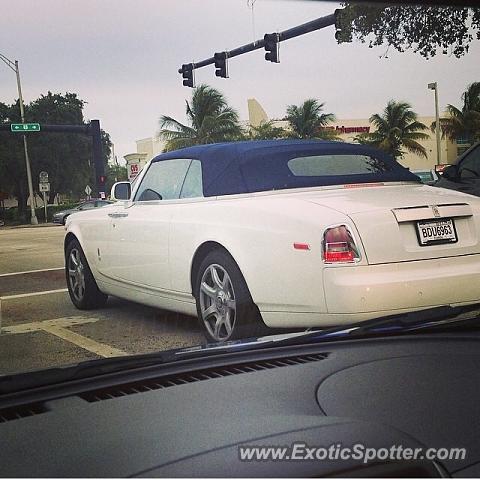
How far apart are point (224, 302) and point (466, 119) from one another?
134 cm

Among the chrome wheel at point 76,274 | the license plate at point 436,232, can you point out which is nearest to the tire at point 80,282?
the chrome wheel at point 76,274

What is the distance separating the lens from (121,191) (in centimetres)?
211

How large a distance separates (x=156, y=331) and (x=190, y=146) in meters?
0.82

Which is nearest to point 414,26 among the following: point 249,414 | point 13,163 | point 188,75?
point 188,75

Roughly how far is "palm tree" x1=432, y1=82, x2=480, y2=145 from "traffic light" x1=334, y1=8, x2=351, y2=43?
0.51 metres

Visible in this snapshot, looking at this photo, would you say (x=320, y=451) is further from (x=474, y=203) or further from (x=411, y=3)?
(x=411, y=3)

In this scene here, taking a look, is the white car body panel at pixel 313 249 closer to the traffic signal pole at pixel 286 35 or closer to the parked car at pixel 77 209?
the parked car at pixel 77 209

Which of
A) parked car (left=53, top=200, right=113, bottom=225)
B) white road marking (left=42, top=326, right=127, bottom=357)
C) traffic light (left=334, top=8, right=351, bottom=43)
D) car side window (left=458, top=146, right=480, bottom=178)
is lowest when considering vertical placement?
white road marking (left=42, top=326, right=127, bottom=357)

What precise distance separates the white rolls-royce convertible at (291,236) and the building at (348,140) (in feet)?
0.17

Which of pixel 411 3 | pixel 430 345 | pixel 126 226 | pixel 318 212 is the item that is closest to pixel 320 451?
pixel 430 345

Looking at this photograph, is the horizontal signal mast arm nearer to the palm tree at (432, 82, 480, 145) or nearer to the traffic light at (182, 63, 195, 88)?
the traffic light at (182, 63, 195, 88)

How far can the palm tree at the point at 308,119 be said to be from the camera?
2.01 meters

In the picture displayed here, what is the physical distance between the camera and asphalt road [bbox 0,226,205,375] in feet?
6.55

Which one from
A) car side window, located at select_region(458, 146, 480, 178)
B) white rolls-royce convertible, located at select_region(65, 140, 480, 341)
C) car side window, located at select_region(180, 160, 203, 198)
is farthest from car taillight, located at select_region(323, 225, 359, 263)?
car side window, located at select_region(458, 146, 480, 178)
